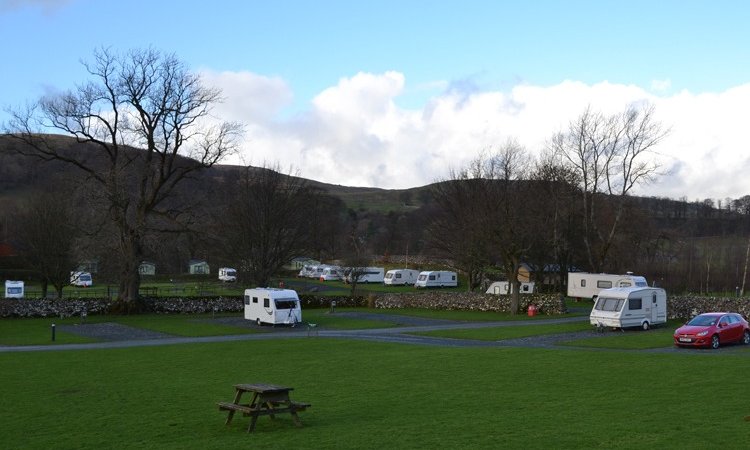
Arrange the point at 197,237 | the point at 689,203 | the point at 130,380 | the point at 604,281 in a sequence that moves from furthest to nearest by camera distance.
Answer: the point at 689,203
the point at 604,281
the point at 197,237
the point at 130,380

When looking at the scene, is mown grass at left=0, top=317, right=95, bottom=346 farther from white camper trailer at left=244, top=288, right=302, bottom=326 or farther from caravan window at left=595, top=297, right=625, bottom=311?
caravan window at left=595, top=297, right=625, bottom=311

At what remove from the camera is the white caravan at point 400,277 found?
8656 centimetres

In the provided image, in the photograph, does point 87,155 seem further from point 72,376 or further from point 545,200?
point 72,376

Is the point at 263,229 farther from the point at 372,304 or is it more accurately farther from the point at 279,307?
the point at 279,307

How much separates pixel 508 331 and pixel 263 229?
2654 centimetres

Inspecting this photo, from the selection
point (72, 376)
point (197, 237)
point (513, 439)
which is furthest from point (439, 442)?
point (197, 237)

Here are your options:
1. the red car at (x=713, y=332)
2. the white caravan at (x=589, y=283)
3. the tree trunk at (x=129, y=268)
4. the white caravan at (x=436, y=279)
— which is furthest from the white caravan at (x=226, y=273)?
the red car at (x=713, y=332)

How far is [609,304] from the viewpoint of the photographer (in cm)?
3847

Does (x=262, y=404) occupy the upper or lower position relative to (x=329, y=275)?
lower

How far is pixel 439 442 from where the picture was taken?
1140 cm

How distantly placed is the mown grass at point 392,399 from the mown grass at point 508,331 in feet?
24.9

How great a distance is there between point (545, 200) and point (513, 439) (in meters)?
55.4

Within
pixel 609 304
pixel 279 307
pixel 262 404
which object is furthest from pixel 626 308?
pixel 262 404

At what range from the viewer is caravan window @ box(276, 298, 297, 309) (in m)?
43.9
